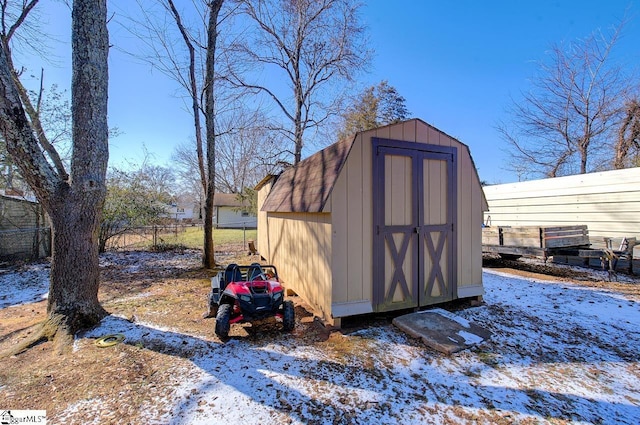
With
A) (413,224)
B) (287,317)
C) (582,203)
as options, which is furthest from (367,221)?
(582,203)

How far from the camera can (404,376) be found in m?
2.65

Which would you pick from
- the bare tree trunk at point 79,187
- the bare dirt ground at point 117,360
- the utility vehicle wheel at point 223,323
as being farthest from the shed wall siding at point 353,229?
the bare tree trunk at point 79,187

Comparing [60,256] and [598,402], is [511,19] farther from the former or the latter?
[60,256]

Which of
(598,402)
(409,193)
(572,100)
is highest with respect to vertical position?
(572,100)

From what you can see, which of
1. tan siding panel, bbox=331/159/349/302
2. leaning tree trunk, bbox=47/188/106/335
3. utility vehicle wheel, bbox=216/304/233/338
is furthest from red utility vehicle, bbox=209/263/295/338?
leaning tree trunk, bbox=47/188/106/335

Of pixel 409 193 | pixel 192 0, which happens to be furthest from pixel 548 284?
pixel 192 0

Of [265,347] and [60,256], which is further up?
[60,256]

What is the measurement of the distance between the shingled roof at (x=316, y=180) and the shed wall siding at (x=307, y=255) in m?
0.22

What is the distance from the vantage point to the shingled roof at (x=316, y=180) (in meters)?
3.64

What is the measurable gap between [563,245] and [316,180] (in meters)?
6.31

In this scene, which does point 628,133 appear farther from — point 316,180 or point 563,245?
point 316,180

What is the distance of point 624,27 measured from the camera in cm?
1112

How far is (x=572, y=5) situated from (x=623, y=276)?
8472 mm

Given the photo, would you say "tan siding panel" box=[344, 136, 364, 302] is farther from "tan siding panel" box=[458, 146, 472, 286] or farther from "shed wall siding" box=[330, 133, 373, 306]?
"tan siding panel" box=[458, 146, 472, 286]
